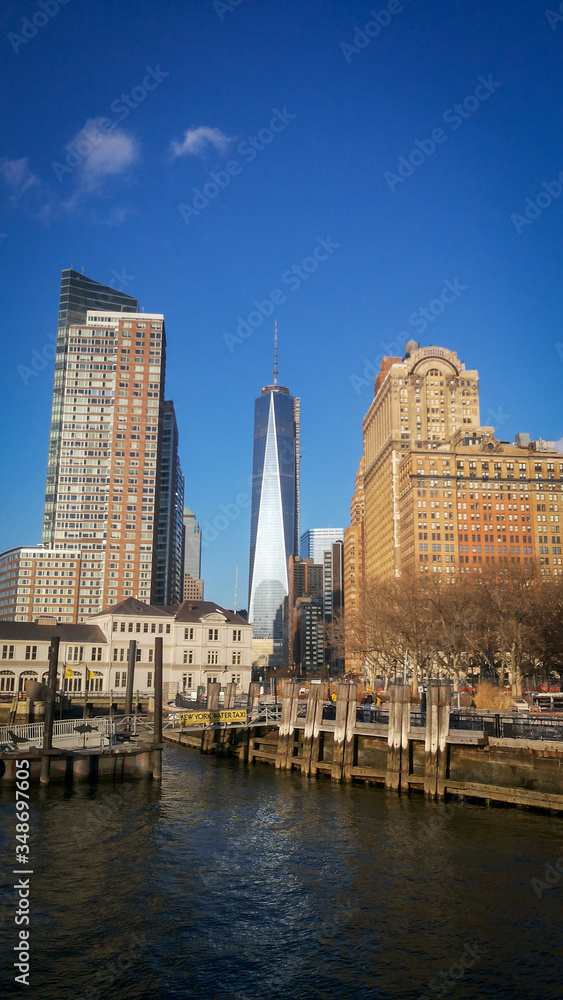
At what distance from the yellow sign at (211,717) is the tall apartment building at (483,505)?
434ft

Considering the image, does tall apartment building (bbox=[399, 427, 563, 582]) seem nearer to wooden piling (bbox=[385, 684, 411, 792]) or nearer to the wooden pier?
the wooden pier

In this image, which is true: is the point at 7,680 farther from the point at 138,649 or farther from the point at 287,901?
the point at 287,901

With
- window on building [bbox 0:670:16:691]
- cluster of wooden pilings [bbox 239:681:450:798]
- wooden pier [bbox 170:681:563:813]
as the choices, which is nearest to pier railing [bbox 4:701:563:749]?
wooden pier [bbox 170:681:563:813]

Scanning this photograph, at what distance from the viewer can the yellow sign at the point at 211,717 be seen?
5656 centimetres

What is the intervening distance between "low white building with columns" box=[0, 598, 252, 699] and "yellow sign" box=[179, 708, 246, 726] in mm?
34573

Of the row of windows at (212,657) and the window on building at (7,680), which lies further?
the row of windows at (212,657)

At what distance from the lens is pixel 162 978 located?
63.1 ft

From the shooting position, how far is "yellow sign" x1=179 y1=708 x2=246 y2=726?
186 ft

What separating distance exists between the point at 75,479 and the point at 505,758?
570 ft

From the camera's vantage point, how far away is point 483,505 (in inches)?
7470

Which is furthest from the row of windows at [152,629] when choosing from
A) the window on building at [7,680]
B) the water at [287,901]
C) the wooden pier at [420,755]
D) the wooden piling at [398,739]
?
the water at [287,901]

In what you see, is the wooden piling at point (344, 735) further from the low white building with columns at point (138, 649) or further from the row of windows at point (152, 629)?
the row of windows at point (152, 629)

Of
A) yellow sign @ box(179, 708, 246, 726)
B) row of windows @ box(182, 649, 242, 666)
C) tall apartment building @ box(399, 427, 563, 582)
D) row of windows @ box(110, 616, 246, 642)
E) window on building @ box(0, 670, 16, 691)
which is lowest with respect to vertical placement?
window on building @ box(0, 670, 16, 691)

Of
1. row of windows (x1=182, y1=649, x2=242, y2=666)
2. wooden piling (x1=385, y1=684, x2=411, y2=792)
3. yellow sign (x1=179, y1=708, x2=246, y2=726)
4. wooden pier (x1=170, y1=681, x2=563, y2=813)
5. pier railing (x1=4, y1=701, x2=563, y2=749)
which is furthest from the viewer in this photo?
row of windows (x1=182, y1=649, x2=242, y2=666)
